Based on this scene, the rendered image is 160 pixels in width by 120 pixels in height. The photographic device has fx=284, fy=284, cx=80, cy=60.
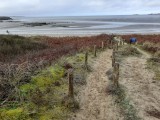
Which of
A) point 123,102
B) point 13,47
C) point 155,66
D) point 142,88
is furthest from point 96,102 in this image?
point 13,47

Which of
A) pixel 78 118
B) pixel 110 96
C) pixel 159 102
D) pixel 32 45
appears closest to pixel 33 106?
pixel 78 118

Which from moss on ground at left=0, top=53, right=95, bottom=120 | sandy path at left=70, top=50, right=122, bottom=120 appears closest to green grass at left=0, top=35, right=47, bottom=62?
sandy path at left=70, top=50, right=122, bottom=120

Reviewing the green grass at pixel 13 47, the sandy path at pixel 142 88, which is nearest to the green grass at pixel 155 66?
the sandy path at pixel 142 88

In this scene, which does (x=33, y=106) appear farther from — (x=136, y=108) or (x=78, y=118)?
(x=136, y=108)

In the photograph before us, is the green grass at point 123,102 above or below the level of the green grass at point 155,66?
above

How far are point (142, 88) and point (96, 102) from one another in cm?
321

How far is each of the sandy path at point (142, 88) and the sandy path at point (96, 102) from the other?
3.05 ft

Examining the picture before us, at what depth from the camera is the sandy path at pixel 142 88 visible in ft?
34.6

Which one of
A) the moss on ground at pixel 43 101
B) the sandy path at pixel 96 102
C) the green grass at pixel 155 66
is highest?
the moss on ground at pixel 43 101

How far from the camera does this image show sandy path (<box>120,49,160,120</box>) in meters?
10.5

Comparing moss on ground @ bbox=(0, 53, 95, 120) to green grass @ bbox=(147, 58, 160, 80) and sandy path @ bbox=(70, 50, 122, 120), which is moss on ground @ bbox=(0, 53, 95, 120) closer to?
sandy path @ bbox=(70, 50, 122, 120)

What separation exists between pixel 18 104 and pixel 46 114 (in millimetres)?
982

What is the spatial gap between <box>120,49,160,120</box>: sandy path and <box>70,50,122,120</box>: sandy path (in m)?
0.93

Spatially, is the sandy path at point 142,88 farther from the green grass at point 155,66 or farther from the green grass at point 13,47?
the green grass at point 13,47
